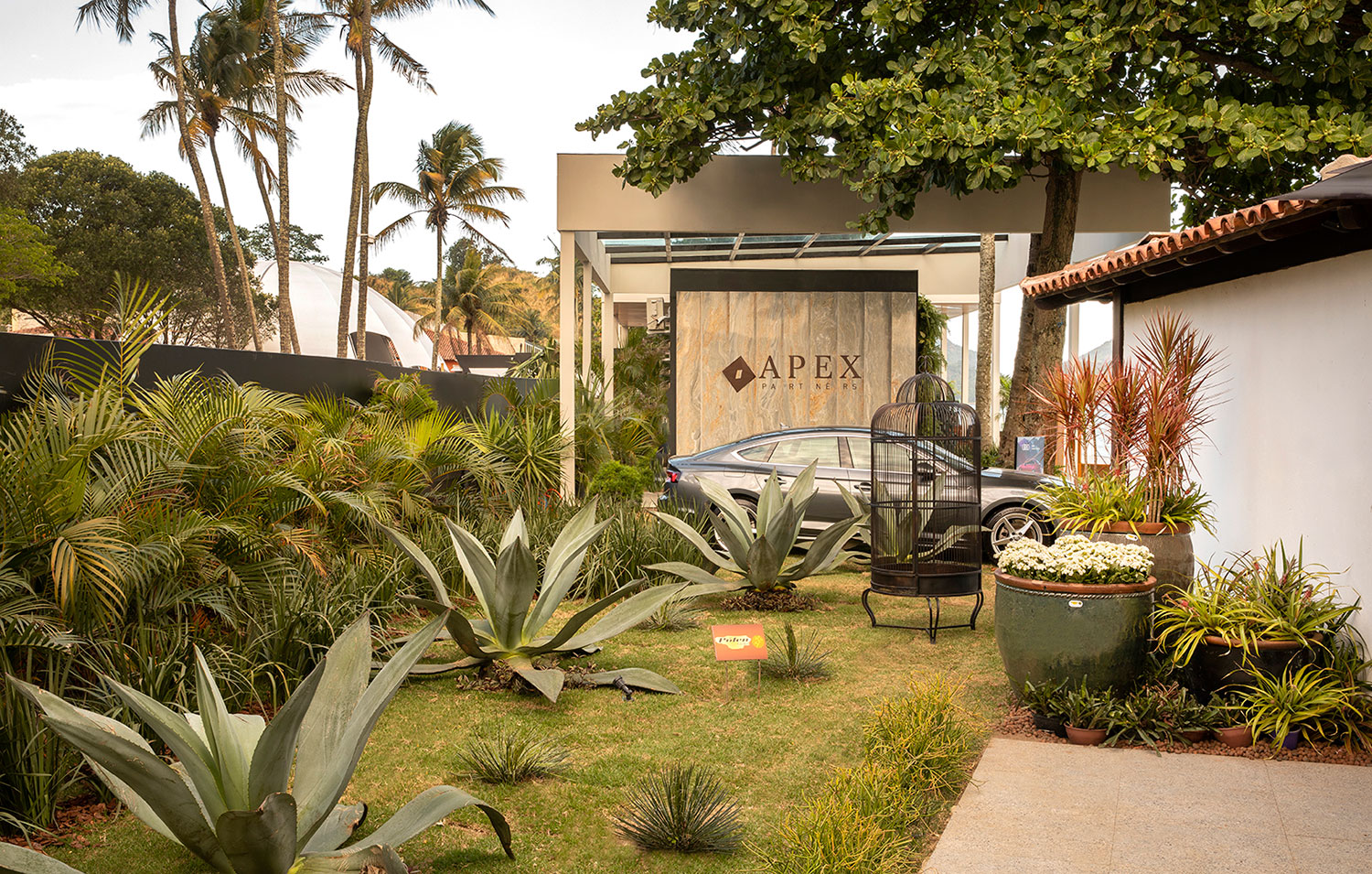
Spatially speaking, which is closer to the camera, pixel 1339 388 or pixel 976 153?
pixel 1339 388

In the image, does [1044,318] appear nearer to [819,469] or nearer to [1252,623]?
[819,469]

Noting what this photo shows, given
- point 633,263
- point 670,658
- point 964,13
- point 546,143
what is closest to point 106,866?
point 670,658

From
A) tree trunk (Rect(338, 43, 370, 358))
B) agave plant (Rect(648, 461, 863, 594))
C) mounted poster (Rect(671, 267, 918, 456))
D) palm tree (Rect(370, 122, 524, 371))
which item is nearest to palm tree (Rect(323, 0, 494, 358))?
tree trunk (Rect(338, 43, 370, 358))

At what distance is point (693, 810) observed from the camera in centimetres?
392

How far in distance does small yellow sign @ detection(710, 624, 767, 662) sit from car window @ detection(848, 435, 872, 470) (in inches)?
214

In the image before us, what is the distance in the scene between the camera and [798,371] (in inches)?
547

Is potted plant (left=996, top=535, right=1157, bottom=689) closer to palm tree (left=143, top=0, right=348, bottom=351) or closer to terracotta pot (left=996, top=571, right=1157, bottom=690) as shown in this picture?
terracotta pot (left=996, top=571, right=1157, bottom=690)

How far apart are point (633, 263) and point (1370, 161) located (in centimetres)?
1600

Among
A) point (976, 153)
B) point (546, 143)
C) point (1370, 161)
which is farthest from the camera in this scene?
point (546, 143)

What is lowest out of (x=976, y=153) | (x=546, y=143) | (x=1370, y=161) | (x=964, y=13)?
(x=1370, y=161)

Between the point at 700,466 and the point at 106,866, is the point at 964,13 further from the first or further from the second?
the point at 106,866

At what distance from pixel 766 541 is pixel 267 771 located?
5.42 metres

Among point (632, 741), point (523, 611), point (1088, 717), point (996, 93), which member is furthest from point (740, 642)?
point (996, 93)

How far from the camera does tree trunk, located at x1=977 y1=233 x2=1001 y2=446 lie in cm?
1897
